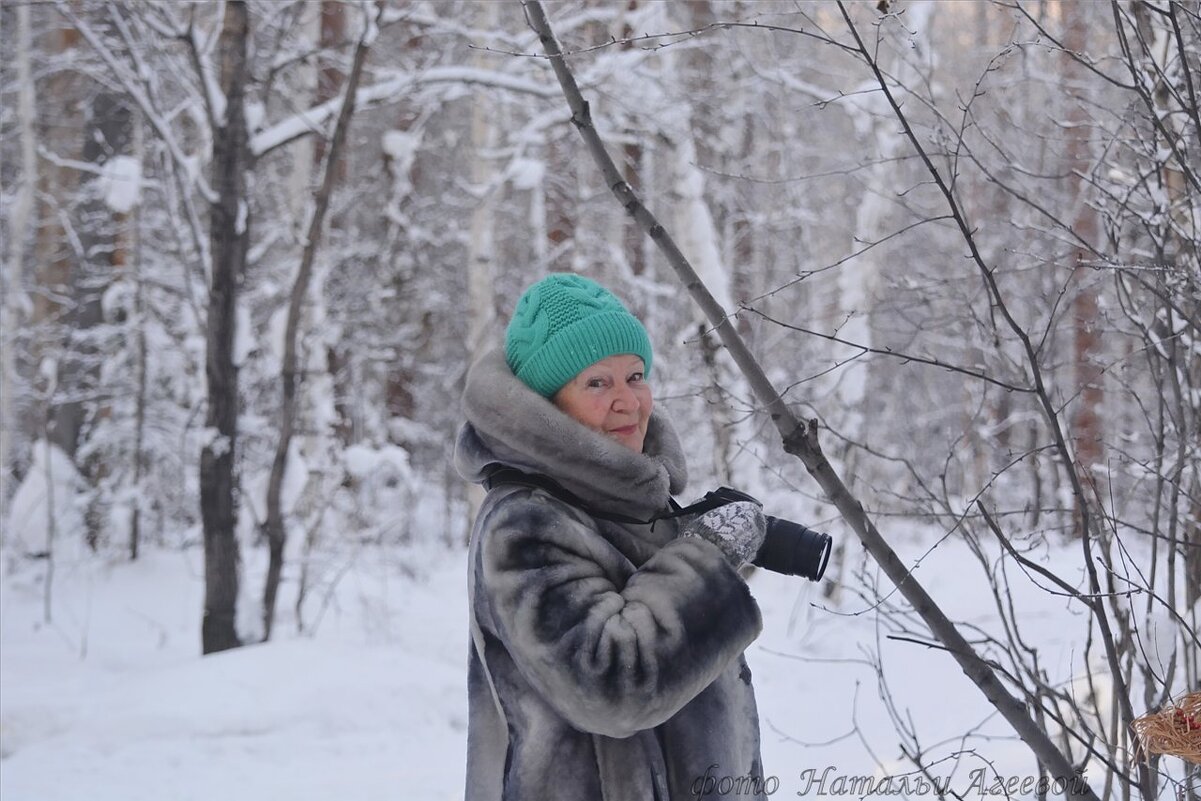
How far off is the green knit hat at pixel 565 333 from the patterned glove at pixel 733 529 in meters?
0.33

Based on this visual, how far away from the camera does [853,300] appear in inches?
305

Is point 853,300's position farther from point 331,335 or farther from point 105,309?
point 105,309

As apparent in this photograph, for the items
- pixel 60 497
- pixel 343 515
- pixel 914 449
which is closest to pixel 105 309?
pixel 60 497

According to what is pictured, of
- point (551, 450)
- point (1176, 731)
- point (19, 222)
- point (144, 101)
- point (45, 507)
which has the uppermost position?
point (19, 222)

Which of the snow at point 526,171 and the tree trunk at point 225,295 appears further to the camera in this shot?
the snow at point 526,171

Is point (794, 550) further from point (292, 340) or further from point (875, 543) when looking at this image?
point (292, 340)

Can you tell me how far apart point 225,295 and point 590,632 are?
173 inches

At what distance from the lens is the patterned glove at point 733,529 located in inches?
66.2

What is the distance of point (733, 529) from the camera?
169 centimetres

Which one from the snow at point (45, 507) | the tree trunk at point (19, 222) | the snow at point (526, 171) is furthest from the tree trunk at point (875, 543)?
the tree trunk at point (19, 222)

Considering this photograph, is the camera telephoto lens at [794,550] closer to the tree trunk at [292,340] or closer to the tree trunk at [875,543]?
the tree trunk at [875,543]

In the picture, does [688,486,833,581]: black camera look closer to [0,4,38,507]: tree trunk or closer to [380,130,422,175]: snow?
[0,4,38,507]: tree trunk

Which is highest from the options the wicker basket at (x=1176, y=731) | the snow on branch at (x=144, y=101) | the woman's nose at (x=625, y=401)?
the snow on branch at (x=144, y=101)

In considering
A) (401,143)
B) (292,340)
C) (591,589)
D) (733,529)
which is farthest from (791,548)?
(401,143)
